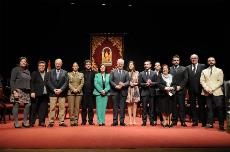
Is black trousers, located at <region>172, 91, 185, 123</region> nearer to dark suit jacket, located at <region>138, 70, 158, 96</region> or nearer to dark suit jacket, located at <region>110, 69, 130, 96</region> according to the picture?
dark suit jacket, located at <region>138, 70, 158, 96</region>

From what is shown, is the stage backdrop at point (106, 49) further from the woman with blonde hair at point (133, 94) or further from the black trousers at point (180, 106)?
the black trousers at point (180, 106)

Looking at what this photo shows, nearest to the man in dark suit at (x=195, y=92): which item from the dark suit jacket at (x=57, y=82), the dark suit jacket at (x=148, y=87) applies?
the dark suit jacket at (x=148, y=87)

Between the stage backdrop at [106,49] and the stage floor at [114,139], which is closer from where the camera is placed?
the stage floor at [114,139]

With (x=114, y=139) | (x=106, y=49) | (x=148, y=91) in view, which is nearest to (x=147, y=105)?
(x=148, y=91)

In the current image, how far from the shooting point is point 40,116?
7.55m

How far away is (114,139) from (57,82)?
2.54 metres

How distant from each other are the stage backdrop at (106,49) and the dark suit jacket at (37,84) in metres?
5.65

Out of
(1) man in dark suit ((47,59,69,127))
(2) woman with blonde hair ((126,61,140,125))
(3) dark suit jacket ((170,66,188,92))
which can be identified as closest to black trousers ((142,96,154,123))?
(2) woman with blonde hair ((126,61,140,125))

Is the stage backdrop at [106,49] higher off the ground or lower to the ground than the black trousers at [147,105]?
higher

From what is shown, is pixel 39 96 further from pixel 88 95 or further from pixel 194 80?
pixel 194 80

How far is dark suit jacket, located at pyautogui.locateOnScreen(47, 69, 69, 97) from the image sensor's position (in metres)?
7.50

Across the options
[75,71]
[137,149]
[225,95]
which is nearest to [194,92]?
[225,95]

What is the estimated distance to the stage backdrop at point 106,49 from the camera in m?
13.1

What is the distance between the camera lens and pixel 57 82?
298 inches
